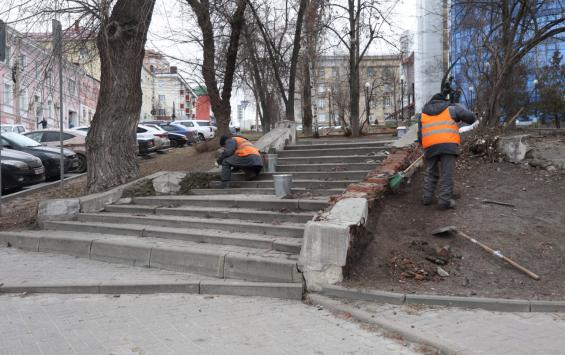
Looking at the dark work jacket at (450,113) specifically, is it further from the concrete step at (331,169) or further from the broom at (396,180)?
the concrete step at (331,169)

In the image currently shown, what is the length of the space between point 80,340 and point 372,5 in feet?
58.1

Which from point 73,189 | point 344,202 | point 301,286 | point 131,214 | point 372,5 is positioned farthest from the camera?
point 372,5

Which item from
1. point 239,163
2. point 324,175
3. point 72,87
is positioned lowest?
point 324,175

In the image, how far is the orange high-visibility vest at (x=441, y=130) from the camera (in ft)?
23.4

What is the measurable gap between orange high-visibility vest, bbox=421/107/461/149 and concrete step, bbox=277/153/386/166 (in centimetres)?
249

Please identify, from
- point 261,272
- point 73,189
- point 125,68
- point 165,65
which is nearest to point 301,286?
point 261,272

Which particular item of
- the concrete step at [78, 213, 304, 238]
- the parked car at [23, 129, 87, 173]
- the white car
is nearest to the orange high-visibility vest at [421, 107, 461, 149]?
the concrete step at [78, 213, 304, 238]

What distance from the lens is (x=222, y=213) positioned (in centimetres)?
801

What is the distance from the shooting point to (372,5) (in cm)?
1917

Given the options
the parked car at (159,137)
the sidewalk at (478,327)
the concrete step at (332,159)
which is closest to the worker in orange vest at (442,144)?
the concrete step at (332,159)

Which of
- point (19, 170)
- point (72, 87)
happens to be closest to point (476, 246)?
point (72, 87)

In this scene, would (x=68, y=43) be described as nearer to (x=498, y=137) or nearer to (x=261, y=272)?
(x=261, y=272)

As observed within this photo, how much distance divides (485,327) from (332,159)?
21.5 ft

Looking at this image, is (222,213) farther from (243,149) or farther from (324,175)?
(324,175)
